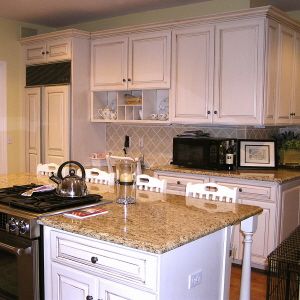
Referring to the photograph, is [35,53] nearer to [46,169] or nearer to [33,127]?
[33,127]

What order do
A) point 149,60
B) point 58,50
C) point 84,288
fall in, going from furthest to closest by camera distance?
point 58,50 → point 149,60 → point 84,288

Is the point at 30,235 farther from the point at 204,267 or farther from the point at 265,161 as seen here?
the point at 265,161

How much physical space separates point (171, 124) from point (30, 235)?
279 cm

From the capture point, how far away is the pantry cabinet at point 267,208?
11.6 feet

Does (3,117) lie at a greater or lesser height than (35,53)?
lesser

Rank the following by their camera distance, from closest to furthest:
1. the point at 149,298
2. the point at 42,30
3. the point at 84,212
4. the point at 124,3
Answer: the point at 149,298, the point at 84,212, the point at 124,3, the point at 42,30

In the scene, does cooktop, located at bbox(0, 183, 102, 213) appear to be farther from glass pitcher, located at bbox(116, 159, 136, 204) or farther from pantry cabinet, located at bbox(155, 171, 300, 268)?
pantry cabinet, located at bbox(155, 171, 300, 268)

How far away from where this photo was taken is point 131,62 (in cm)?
463

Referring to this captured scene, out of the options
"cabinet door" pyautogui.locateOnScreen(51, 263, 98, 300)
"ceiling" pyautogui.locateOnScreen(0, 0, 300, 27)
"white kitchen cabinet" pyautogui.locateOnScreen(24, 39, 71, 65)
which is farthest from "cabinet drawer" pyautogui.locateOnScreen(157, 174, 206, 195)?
"cabinet door" pyautogui.locateOnScreen(51, 263, 98, 300)

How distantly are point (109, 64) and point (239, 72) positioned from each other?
165cm

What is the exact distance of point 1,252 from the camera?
223cm

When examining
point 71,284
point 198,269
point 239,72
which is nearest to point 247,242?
point 198,269

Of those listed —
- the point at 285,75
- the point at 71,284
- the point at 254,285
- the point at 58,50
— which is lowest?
the point at 254,285

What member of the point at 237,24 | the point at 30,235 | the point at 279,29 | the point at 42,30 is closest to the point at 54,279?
the point at 30,235
